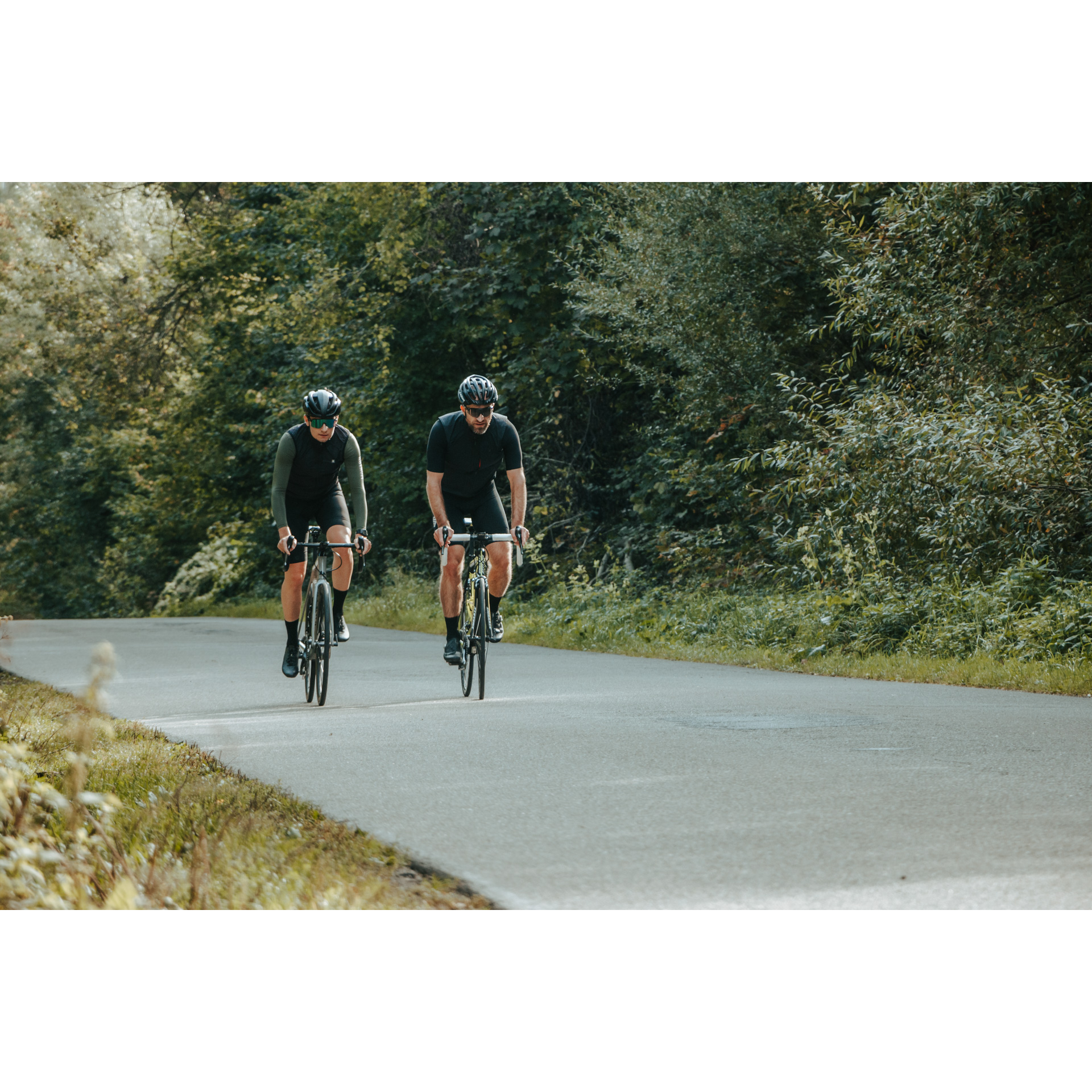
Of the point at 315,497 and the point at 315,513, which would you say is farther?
the point at 315,513

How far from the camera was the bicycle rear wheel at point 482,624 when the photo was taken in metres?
10.9

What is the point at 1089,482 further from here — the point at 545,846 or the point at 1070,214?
the point at 545,846

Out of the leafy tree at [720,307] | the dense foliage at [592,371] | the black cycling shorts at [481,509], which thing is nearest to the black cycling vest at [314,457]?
the black cycling shorts at [481,509]

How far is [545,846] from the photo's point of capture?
5609 mm

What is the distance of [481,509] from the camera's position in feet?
36.5

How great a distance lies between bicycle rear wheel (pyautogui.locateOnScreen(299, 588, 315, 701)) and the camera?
10750 mm

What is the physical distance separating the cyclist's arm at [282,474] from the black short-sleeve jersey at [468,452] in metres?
1.00

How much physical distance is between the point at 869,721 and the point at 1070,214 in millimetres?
7579

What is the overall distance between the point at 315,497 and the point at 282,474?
1.76ft

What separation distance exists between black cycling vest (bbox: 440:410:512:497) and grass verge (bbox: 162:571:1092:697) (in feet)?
13.6

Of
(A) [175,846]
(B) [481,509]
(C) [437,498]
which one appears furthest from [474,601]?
(A) [175,846]

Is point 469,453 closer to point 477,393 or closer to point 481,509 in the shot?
point 481,509

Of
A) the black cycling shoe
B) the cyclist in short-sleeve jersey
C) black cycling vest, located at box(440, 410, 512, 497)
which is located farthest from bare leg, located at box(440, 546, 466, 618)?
the black cycling shoe
